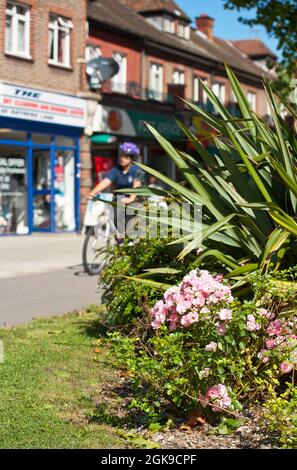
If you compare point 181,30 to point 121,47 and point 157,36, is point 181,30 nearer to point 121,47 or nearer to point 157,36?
point 157,36

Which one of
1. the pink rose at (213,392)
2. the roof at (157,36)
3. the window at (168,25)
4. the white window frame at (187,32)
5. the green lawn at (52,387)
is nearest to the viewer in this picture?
the green lawn at (52,387)

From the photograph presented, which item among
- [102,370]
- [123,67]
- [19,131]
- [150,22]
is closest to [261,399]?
[102,370]

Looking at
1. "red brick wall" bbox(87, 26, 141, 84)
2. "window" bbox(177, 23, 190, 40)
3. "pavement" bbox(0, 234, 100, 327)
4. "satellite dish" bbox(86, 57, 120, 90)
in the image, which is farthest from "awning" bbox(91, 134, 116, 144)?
"window" bbox(177, 23, 190, 40)

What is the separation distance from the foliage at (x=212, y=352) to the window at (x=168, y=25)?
33.4 meters

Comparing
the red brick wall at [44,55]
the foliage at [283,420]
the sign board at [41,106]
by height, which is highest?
the red brick wall at [44,55]

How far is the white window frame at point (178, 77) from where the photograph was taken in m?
36.1

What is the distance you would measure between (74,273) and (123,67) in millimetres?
19643

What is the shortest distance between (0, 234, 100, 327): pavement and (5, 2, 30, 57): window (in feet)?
21.6

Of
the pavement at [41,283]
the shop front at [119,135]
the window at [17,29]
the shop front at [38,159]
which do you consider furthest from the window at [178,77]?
the pavement at [41,283]

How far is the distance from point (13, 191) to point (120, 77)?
9.58m

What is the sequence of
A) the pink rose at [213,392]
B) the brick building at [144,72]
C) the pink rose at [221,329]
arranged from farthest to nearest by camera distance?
the brick building at [144,72] < the pink rose at [221,329] < the pink rose at [213,392]

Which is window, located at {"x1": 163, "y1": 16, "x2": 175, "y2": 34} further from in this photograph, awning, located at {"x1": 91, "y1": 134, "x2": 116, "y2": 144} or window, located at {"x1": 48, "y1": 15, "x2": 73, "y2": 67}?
window, located at {"x1": 48, "y1": 15, "x2": 73, "y2": 67}

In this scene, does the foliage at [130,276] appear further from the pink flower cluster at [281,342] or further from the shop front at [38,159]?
the shop front at [38,159]
